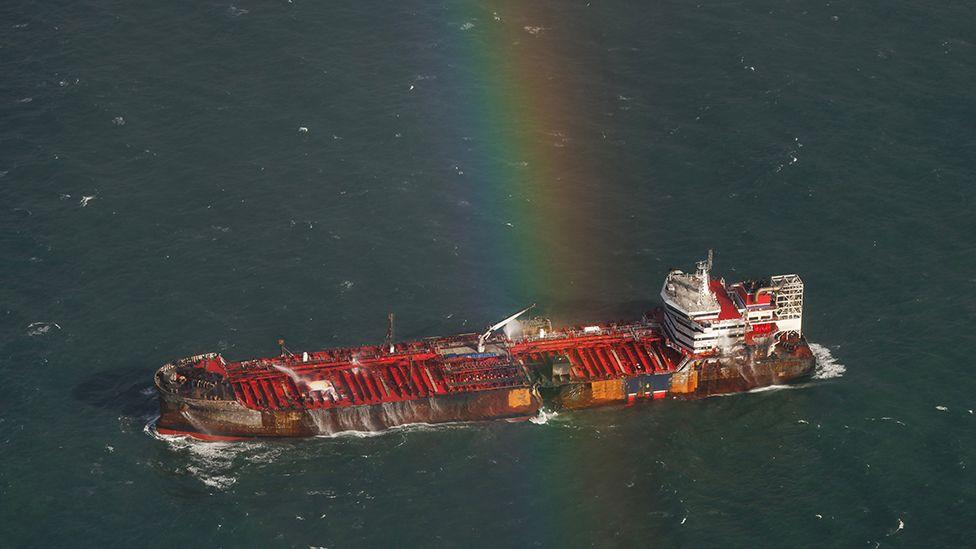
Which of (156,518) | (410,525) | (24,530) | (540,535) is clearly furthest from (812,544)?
(24,530)

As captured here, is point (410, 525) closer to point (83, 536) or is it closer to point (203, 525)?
point (203, 525)

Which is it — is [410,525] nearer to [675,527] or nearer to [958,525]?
[675,527]

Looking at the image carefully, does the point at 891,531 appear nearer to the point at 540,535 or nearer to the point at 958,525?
the point at 958,525

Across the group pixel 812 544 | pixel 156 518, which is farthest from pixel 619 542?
pixel 156 518

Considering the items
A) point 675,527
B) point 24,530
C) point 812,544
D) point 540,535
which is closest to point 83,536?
point 24,530

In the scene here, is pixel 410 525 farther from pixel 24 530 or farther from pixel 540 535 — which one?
pixel 24 530
